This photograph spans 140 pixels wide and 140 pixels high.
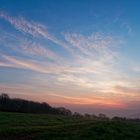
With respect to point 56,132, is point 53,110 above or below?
above

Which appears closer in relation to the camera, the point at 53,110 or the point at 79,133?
the point at 79,133

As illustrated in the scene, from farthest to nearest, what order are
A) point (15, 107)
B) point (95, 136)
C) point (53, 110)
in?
1. point (53, 110)
2. point (15, 107)
3. point (95, 136)

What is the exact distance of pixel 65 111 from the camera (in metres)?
89.9

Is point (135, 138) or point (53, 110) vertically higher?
point (53, 110)

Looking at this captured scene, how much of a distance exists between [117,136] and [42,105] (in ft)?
230

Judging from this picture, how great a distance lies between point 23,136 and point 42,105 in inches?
2858

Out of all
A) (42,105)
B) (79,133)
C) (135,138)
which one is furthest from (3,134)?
(42,105)

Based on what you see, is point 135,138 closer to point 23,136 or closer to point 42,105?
point 23,136

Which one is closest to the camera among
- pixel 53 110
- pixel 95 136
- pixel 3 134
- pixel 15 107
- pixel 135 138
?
pixel 3 134

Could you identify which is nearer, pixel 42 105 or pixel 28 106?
pixel 28 106

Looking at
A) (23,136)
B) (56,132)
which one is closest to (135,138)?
(56,132)

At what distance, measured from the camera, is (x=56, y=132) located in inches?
1090

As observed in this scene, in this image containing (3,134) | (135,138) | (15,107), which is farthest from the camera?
(15,107)

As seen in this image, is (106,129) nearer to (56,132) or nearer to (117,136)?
(117,136)
